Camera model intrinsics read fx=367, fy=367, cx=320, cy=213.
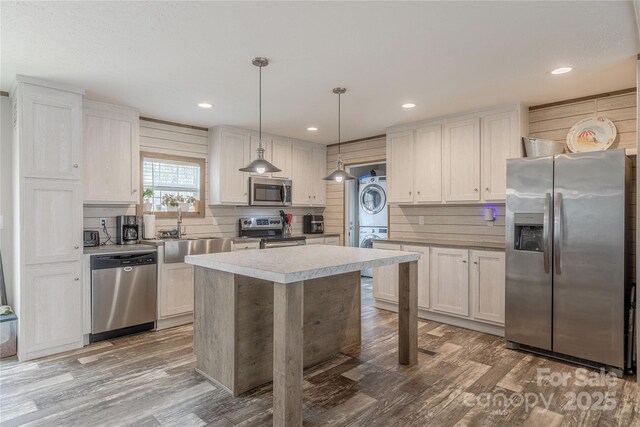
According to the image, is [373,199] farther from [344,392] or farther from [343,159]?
[344,392]

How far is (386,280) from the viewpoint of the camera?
15.6 ft

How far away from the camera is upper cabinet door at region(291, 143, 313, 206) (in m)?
5.67

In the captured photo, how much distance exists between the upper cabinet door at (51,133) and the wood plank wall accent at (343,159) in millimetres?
3676

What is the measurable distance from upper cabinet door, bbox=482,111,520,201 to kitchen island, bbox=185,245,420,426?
5.26 ft

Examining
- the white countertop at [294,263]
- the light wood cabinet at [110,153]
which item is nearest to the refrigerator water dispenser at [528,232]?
the white countertop at [294,263]

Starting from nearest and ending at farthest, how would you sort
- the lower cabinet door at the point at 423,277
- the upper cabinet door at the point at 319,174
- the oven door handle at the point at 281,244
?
the lower cabinet door at the point at 423,277
the oven door handle at the point at 281,244
the upper cabinet door at the point at 319,174

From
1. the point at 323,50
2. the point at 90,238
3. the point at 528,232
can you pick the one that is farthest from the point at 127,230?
the point at 528,232

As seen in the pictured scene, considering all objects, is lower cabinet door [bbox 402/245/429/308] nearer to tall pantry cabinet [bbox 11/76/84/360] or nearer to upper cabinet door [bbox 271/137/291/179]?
upper cabinet door [bbox 271/137/291/179]

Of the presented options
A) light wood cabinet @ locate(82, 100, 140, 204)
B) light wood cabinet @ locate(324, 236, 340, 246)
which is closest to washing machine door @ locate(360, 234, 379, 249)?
light wood cabinet @ locate(324, 236, 340, 246)

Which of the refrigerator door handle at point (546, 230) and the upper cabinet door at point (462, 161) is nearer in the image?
the refrigerator door handle at point (546, 230)

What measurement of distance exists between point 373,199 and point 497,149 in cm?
283

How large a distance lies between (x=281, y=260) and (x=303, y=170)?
343 centimetres

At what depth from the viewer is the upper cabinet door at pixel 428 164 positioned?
4.46 m

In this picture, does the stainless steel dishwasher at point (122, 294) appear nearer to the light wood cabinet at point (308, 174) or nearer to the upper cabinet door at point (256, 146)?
the upper cabinet door at point (256, 146)
